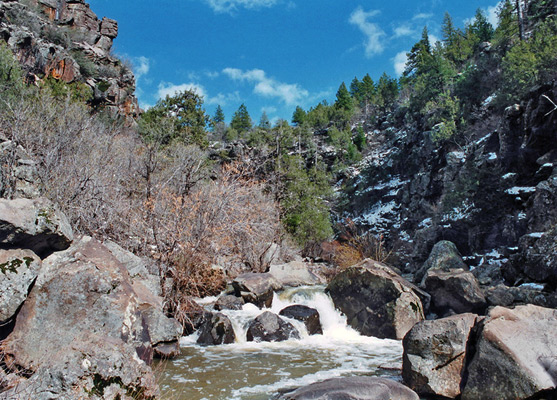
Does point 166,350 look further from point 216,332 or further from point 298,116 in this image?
point 298,116

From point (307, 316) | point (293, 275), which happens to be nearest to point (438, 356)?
point (307, 316)

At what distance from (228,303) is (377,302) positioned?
445cm

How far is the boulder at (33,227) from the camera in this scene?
225 inches

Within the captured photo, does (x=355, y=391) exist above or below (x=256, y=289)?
below

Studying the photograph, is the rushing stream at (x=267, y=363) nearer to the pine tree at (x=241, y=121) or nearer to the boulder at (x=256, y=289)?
the boulder at (x=256, y=289)

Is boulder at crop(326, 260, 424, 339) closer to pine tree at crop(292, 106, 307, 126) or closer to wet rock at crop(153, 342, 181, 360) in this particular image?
wet rock at crop(153, 342, 181, 360)

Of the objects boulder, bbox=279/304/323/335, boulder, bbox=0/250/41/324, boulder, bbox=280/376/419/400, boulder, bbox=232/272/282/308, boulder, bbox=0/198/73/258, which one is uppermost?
boulder, bbox=0/198/73/258

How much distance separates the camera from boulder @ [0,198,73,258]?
5.71 metres

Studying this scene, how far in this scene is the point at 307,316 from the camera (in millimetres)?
10789

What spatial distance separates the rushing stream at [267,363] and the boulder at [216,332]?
20cm

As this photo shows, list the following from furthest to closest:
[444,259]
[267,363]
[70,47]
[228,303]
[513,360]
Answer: [70,47], [444,259], [228,303], [267,363], [513,360]

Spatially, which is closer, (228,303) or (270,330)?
(270,330)

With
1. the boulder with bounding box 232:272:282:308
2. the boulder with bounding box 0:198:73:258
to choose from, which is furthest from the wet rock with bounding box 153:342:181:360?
the boulder with bounding box 232:272:282:308

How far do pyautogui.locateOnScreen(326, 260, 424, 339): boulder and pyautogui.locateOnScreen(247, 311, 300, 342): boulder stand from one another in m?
2.13
